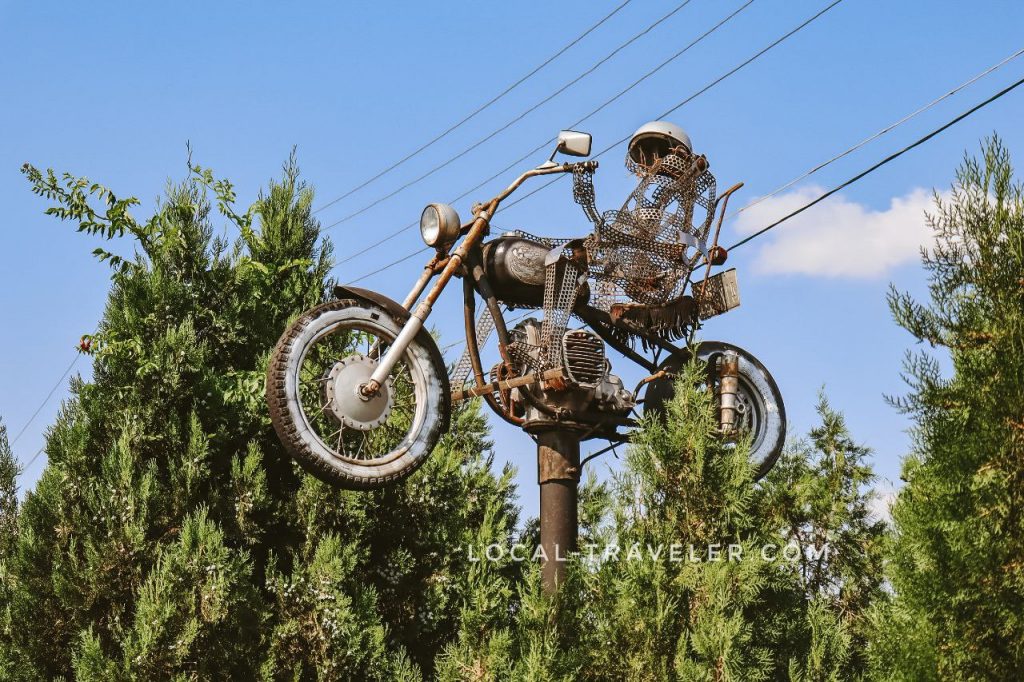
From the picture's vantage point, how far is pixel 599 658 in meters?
8.04

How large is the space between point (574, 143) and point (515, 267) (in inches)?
43.5

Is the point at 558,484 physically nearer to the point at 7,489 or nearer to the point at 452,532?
the point at 452,532

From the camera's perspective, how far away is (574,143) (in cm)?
897

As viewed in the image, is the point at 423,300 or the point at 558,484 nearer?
the point at 423,300

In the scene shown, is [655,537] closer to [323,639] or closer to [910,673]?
[910,673]

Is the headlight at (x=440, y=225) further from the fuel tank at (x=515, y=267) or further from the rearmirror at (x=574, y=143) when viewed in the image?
the rearmirror at (x=574, y=143)

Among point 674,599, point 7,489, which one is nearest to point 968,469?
point 674,599

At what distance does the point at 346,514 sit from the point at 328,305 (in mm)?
3461

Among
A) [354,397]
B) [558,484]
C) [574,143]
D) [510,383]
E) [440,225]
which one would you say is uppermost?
[574,143]

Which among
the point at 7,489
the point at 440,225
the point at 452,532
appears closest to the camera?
the point at 440,225

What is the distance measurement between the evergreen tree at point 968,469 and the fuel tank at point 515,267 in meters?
3.16

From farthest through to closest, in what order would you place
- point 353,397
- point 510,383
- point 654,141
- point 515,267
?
1. point 654,141
2. point 515,267
3. point 510,383
4. point 353,397

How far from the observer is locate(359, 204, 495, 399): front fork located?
25.3 feet

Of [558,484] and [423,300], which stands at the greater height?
[423,300]
